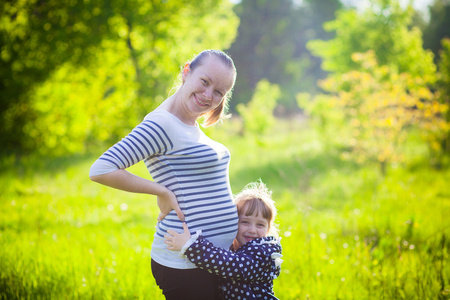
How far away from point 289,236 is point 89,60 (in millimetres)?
8301

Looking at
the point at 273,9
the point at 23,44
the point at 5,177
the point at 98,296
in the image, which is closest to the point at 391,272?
the point at 98,296

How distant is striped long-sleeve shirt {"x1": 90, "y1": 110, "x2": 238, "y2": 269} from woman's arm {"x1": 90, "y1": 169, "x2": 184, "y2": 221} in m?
0.03

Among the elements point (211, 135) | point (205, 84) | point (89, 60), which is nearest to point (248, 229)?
point (205, 84)

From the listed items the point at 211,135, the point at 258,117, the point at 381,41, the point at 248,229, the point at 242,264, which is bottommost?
the point at 242,264

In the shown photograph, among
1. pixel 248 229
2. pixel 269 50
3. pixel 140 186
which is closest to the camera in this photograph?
pixel 140 186

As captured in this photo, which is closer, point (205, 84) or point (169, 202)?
point (169, 202)

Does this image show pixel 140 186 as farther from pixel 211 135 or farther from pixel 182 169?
pixel 211 135

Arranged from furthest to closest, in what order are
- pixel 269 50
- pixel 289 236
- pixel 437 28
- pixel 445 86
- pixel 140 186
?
pixel 269 50
pixel 437 28
pixel 445 86
pixel 289 236
pixel 140 186

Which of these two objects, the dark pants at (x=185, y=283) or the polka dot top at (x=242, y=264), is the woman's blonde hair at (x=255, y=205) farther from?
the dark pants at (x=185, y=283)

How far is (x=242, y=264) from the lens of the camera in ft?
5.93

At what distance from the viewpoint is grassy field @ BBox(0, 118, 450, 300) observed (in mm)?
2896

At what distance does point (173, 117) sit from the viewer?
1.76m

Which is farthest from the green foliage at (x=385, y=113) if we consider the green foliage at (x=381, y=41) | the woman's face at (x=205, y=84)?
the woman's face at (x=205, y=84)

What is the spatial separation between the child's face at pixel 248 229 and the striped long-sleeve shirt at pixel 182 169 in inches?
7.5
